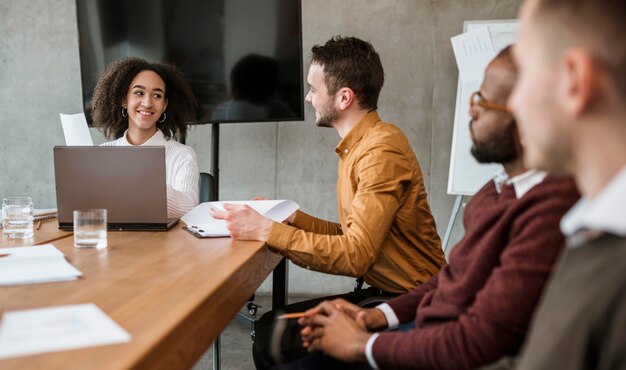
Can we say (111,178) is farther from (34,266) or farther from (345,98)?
(345,98)

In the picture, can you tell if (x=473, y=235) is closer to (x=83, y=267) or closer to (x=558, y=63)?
(x=558, y=63)

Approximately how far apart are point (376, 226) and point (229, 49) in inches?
76.9

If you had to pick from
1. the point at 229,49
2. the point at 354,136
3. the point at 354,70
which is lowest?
the point at 354,136

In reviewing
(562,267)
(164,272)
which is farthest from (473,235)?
(164,272)

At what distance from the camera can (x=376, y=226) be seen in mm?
1708

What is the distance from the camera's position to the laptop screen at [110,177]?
5.83ft

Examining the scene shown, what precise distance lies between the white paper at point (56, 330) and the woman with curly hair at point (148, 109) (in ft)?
5.00

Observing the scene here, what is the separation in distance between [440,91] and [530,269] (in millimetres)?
2836

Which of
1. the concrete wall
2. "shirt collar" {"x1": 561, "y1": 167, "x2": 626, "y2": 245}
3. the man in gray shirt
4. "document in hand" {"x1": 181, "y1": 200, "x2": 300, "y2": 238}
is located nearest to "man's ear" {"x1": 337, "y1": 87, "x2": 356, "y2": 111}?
"document in hand" {"x1": 181, "y1": 200, "x2": 300, "y2": 238}

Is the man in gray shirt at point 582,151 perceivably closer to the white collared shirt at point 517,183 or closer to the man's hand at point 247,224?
the white collared shirt at point 517,183

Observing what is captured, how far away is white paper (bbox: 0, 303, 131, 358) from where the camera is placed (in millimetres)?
820

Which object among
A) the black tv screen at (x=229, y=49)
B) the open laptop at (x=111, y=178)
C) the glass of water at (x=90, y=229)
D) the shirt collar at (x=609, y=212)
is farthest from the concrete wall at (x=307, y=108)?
the shirt collar at (x=609, y=212)

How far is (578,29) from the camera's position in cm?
68

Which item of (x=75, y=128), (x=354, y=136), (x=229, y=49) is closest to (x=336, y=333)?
(x=354, y=136)
